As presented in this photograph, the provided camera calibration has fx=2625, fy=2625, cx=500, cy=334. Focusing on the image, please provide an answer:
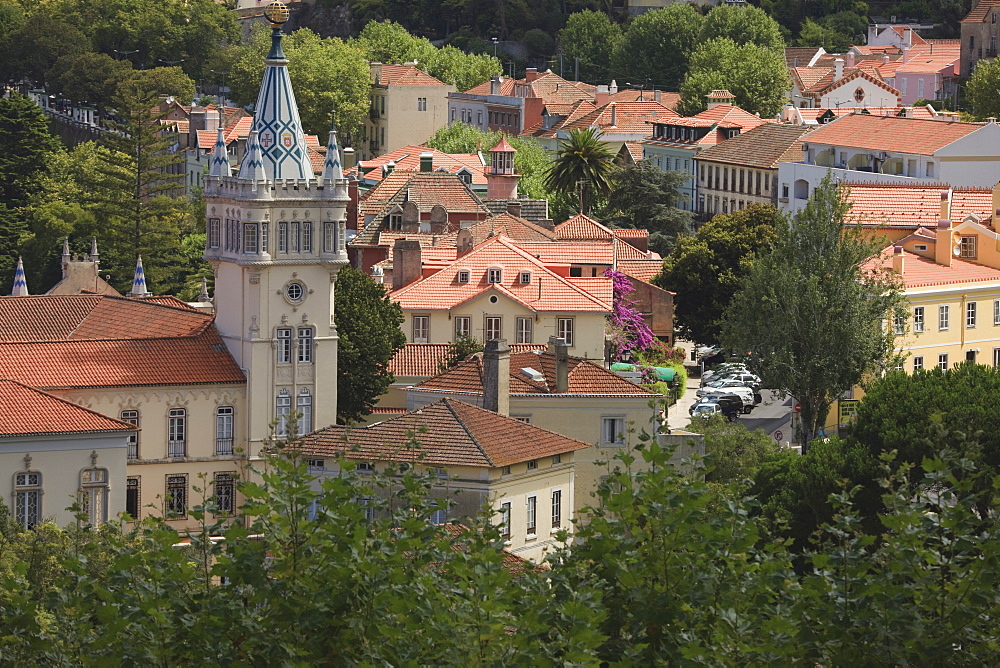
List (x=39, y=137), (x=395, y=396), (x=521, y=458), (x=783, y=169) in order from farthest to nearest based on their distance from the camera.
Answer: (x=39, y=137)
(x=783, y=169)
(x=395, y=396)
(x=521, y=458)

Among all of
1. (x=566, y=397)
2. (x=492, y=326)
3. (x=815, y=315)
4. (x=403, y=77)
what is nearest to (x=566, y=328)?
(x=492, y=326)

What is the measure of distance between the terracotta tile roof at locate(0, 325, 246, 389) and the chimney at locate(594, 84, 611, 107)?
100507 mm

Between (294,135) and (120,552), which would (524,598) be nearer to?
(120,552)

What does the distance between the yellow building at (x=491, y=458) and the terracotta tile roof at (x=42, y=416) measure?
5.06m

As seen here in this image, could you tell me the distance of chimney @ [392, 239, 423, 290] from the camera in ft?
276

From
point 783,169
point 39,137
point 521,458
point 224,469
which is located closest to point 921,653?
point 521,458

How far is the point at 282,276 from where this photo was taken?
2544 inches

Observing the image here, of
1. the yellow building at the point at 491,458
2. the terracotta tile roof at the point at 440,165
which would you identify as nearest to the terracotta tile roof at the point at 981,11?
the terracotta tile roof at the point at 440,165

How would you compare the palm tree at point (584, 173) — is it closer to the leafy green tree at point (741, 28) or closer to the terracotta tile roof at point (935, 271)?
the terracotta tile roof at point (935, 271)

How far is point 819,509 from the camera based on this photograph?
57281 mm

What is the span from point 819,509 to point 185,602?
31107 mm

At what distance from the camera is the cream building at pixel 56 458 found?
56.8 meters

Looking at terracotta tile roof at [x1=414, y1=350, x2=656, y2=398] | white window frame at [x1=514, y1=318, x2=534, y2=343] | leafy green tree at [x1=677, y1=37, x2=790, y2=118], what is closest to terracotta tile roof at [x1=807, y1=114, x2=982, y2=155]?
white window frame at [x1=514, y1=318, x2=534, y2=343]

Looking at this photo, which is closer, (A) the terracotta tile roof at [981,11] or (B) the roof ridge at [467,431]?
(B) the roof ridge at [467,431]
